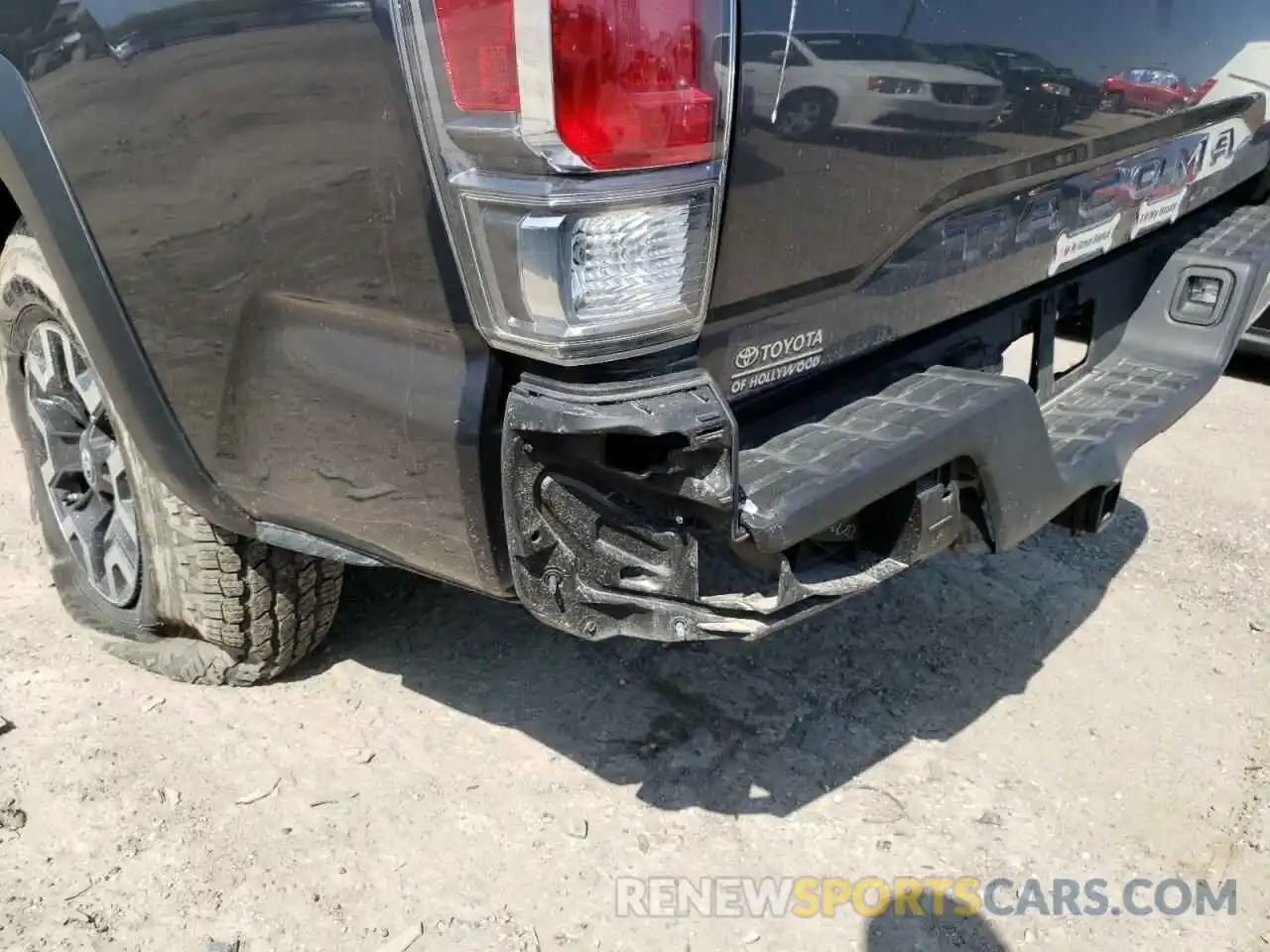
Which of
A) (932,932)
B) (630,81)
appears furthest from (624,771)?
(630,81)

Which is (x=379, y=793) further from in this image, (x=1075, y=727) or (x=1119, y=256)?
(x=1119, y=256)

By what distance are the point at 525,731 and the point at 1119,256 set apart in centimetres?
198

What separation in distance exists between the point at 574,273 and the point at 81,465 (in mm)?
1829

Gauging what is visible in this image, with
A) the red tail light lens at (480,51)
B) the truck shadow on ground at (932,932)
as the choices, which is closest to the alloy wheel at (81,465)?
the red tail light lens at (480,51)

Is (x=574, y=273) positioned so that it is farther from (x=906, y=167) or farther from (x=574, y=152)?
(x=906, y=167)

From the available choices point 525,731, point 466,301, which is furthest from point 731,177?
point 525,731

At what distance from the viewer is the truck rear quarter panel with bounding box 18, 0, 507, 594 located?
1.60 metres

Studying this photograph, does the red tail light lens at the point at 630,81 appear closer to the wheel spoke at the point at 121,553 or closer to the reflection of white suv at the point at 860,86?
the reflection of white suv at the point at 860,86

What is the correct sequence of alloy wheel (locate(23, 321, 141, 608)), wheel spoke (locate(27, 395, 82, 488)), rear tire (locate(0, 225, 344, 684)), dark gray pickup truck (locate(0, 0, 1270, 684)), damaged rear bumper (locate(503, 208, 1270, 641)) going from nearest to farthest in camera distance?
dark gray pickup truck (locate(0, 0, 1270, 684))
damaged rear bumper (locate(503, 208, 1270, 641))
rear tire (locate(0, 225, 344, 684))
alloy wheel (locate(23, 321, 141, 608))
wheel spoke (locate(27, 395, 82, 488))

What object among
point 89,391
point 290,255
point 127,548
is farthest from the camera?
point 127,548

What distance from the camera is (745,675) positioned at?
2748 millimetres

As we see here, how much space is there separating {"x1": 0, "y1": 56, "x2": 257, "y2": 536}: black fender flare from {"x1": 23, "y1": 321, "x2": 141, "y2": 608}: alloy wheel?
0.42 meters

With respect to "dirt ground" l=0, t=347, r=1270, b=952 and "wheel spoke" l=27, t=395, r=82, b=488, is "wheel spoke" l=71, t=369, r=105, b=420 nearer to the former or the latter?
"wheel spoke" l=27, t=395, r=82, b=488

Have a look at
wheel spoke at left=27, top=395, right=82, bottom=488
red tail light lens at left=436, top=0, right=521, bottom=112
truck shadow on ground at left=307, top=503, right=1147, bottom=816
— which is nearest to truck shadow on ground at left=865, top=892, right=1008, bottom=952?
truck shadow on ground at left=307, top=503, right=1147, bottom=816
